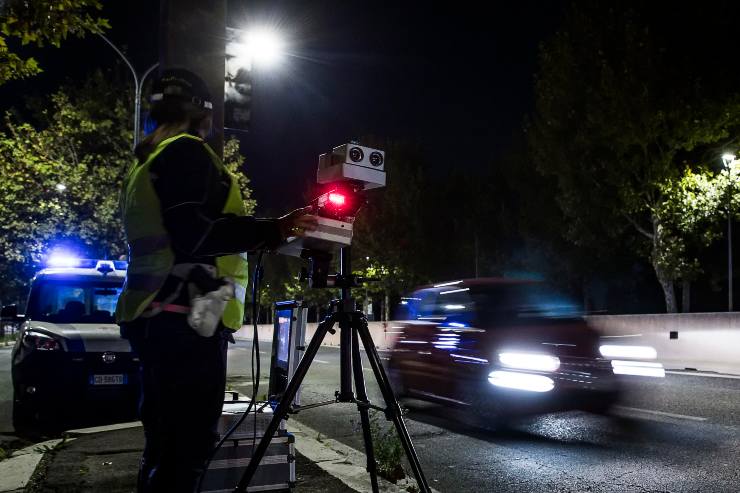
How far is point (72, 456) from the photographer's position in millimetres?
5598

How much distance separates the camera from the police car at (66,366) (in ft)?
24.9

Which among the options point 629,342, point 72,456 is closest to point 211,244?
point 72,456

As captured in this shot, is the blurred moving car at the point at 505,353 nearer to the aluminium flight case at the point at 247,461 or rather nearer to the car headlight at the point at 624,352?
the car headlight at the point at 624,352

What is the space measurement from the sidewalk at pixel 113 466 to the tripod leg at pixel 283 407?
190cm

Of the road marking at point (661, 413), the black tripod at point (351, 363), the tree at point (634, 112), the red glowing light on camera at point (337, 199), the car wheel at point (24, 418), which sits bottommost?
the car wheel at point (24, 418)

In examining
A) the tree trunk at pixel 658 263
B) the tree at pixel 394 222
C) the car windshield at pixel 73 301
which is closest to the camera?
the car windshield at pixel 73 301

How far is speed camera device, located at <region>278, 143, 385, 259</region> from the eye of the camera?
2451 mm

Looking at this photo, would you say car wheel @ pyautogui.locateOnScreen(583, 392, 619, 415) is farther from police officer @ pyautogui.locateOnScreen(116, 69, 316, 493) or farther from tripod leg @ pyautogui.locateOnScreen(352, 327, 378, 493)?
police officer @ pyautogui.locateOnScreen(116, 69, 316, 493)

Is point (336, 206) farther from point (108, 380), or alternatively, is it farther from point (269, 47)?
point (269, 47)

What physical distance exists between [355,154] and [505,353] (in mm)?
4891

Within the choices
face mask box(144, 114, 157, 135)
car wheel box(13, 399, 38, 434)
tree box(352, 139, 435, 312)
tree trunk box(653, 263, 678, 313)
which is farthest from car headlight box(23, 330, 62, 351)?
tree box(352, 139, 435, 312)

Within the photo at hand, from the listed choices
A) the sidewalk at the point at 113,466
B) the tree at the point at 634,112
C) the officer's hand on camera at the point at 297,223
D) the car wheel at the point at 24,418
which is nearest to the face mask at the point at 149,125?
the officer's hand on camera at the point at 297,223

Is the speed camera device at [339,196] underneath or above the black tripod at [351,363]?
above

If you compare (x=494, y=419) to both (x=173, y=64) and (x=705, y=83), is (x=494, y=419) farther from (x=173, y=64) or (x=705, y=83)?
(x=705, y=83)
